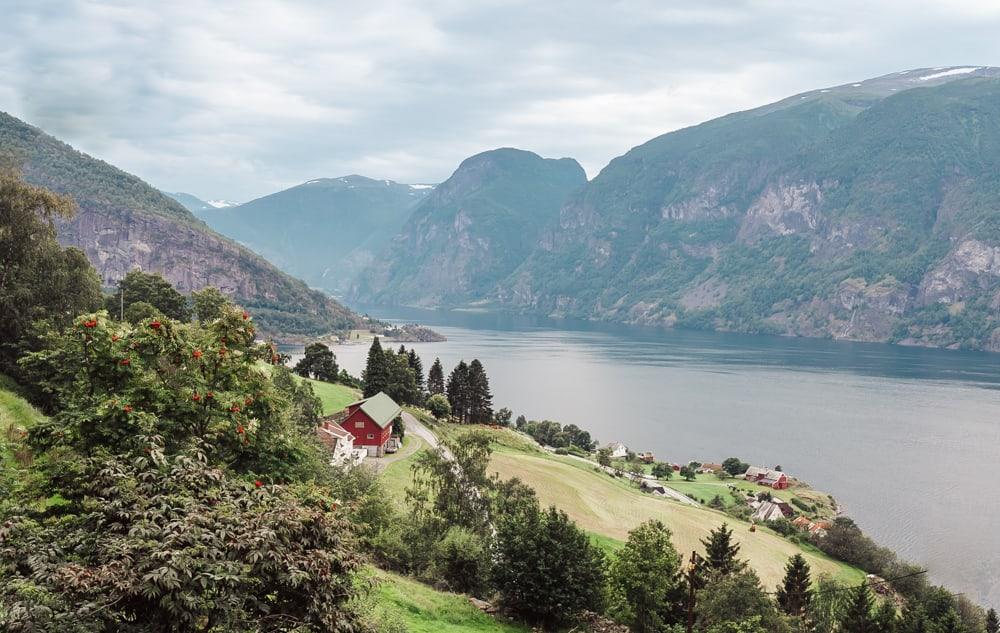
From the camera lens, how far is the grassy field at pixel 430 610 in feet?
61.0

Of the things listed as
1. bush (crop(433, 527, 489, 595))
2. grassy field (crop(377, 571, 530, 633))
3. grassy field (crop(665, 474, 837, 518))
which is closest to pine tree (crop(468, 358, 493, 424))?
grassy field (crop(665, 474, 837, 518))

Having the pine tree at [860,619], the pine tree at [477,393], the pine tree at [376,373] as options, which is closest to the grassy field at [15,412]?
the pine tree at [860,619]

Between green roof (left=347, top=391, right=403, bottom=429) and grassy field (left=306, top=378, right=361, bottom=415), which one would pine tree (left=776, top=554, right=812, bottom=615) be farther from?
grassy field (left=306, top=378, right=361, bottom=415)

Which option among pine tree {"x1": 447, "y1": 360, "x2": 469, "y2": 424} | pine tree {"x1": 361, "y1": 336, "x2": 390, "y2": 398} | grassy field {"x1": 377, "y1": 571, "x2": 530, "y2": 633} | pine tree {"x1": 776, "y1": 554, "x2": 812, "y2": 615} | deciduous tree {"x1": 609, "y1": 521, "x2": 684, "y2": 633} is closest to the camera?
grassy field {"x1": 377, "y1": 571, "x2": 530, "y2": 633}

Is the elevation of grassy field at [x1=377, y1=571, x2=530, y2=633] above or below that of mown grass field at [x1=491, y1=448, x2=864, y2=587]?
above

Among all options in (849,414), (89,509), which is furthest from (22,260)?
(849,414)

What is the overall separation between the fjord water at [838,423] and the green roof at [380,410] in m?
46.3

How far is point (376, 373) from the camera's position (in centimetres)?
7356

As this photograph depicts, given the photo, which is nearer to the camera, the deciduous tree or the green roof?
the deciduous tree

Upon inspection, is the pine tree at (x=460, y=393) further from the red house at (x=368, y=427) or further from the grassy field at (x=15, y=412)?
the grassy field at (x=15, y=412)

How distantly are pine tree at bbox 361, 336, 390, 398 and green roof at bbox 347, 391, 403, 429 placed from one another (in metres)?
17.8

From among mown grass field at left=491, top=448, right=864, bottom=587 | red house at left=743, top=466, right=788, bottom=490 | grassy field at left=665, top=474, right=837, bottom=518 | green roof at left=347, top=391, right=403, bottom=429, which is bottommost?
grassy field at left=665, top=474, right=837, bottom=518

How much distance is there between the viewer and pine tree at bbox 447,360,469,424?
83.8m

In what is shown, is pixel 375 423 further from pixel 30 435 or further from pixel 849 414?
pixel 849 414
